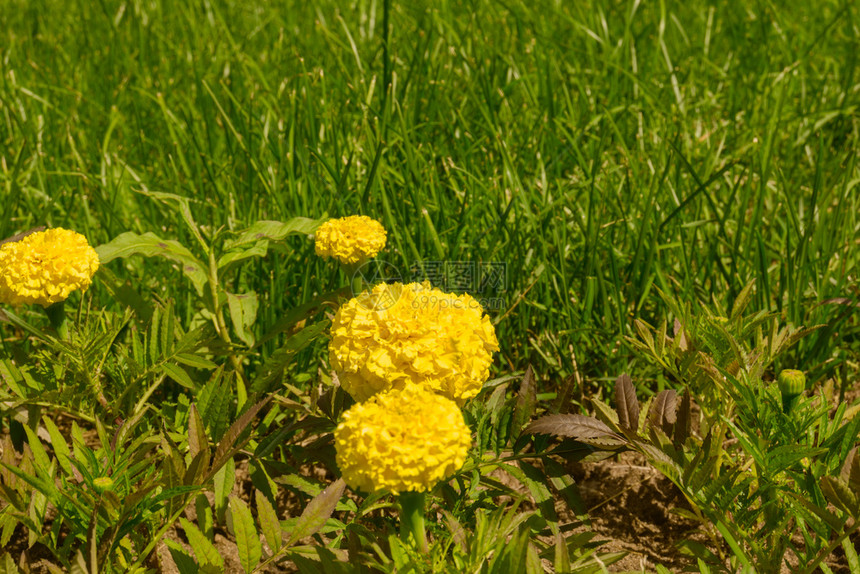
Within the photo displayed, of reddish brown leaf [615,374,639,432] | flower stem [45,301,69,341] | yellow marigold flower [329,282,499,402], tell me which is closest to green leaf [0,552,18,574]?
flower stem [45,301,69,341]

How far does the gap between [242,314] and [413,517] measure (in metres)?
0.85

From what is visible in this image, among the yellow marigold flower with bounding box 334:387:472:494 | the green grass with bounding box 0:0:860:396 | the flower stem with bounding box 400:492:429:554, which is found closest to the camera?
the yellow marigold flower with bounding box 334:387:472:494

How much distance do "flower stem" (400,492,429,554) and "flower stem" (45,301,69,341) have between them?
922 millimetres

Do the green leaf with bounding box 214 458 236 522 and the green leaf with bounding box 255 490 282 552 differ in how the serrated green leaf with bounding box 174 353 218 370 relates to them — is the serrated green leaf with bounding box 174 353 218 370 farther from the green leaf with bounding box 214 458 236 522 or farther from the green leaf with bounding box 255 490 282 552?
the green leaf with bounding box 255 490 282 552

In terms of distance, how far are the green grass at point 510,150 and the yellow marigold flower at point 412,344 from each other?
0.64m

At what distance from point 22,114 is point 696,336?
2.84m

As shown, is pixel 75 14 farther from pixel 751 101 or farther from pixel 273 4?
pixel 751 101

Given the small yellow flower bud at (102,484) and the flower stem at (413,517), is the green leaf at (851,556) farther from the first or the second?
the small yellow flower bud at (102,484)

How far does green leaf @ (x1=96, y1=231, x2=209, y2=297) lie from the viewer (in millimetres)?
1710

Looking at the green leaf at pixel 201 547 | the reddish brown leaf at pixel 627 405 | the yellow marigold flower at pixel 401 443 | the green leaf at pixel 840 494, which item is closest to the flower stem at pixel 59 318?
the green leaf at pixel 201 547

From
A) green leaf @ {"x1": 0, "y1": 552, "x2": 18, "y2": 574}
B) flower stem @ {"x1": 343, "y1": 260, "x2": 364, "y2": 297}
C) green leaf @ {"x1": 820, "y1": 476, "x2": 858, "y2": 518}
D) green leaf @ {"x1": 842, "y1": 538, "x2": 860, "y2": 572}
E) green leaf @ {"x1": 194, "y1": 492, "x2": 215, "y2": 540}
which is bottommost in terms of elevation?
green leaf @ {"x1": 194, "y1": 492, "x2": 215, "y2": 540}

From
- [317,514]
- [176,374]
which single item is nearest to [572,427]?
[317,514]

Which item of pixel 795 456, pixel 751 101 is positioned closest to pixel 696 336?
pixel 795 456

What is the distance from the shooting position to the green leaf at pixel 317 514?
1.24m
